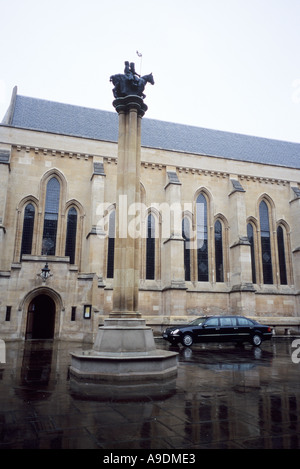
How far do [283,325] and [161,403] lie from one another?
20643 millimetres

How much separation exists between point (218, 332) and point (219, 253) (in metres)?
10.4

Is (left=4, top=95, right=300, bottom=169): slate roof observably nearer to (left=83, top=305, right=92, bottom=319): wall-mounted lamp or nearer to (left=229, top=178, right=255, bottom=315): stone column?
(left=229, top=178, right=255, bottom=315): stone column

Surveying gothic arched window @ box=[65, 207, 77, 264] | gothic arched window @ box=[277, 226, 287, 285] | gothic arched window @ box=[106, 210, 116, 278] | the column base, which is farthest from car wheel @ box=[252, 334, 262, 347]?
gothic arched window @ box=[65, 207, 77, 264]

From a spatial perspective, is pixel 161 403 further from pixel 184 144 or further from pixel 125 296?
pixel 184 144

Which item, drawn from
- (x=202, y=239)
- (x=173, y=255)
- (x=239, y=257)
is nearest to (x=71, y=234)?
(x=173, y=255)

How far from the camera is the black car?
1447cm

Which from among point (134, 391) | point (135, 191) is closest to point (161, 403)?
point (134, 391)

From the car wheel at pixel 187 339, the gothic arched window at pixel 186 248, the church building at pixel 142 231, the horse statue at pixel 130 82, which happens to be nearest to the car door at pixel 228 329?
the car wheel at pixel 187 339

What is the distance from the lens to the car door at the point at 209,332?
47.7ft

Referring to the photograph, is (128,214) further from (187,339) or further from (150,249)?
(150,249)

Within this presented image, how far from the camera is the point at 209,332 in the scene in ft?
48.0

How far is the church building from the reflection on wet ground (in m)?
10.7

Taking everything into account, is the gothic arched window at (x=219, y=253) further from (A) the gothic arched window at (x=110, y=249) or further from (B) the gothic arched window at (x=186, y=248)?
(A) the gothic arched window at (x=110, y=249)

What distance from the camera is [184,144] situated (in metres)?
28.6
